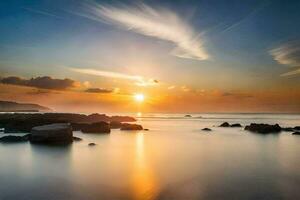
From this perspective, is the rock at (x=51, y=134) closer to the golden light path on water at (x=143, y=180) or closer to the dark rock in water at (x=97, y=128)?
the golden light path on water at (x=143, y=180)

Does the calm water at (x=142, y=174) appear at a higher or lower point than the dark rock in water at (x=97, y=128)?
lower

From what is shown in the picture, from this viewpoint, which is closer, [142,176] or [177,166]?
[142,176]

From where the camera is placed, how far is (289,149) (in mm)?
44188

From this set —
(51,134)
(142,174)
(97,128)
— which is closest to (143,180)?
(142,174)

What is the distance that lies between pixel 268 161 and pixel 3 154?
3068 centimetres

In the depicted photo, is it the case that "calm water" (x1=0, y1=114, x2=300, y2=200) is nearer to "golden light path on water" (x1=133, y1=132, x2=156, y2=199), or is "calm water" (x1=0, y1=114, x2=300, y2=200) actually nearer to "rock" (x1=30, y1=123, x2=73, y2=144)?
"golden light path on water" (x1=133, y1=132, x2=156, y2=199)

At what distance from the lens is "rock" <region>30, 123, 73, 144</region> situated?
143 feet

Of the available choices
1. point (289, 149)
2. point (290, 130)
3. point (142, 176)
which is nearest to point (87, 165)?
point (142, 176)

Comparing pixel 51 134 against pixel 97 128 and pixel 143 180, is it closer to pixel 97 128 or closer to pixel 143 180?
pixel 143 180

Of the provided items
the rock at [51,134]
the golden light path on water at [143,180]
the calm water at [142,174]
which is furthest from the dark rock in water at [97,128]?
the golden light path on water at [143,180]

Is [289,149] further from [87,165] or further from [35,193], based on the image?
[35,193]

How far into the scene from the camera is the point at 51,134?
→ 4347 centimetres

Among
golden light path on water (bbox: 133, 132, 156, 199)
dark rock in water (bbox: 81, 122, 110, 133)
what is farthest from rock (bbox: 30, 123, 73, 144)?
dark rock in water (bbox: 81, 122, 110, 133)

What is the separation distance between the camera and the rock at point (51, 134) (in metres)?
43.5
